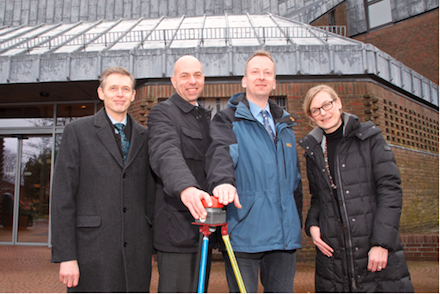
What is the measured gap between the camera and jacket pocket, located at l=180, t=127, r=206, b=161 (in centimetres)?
204

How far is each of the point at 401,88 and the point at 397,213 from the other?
20.4ft

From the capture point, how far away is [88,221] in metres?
2.01

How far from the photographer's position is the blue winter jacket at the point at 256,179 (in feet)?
6.14

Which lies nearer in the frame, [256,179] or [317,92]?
[256,179]

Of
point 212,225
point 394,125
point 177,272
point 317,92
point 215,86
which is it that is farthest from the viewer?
point 394,125

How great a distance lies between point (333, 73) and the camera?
609 cm

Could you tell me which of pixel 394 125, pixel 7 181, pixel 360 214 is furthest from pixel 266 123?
pixel 7 181

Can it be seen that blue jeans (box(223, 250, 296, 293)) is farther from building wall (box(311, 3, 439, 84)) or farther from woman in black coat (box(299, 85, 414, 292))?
building wall (box(311, 3, 439, 84))

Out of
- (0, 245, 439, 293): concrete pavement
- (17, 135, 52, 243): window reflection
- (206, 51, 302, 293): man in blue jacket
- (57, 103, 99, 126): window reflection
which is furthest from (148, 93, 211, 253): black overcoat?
(17, 135, 52, 243): window reflection

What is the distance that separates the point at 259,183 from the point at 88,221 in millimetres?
1135

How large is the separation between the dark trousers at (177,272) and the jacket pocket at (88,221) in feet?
1.61

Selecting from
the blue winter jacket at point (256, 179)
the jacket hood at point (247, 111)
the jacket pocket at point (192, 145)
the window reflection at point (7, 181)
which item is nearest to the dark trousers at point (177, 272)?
the blue winter jacket at point (256, 179)

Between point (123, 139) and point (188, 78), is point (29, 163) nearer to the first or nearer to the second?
point (123, 139)

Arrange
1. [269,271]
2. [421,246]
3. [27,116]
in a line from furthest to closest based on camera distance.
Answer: [27,116] < [421,246] < [269,271]
